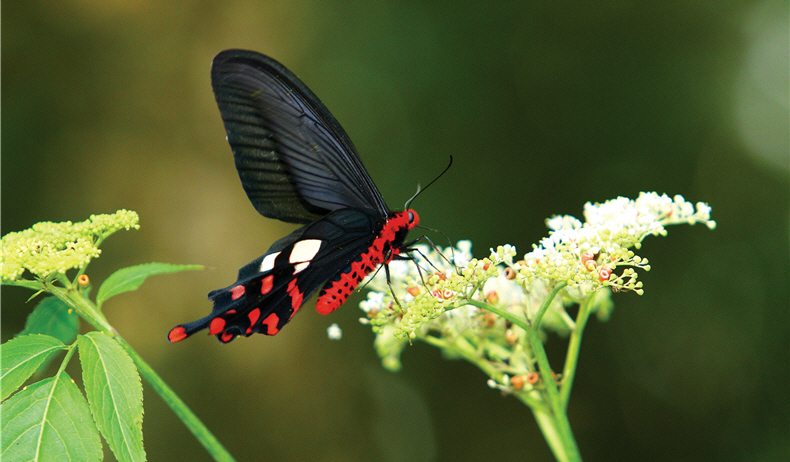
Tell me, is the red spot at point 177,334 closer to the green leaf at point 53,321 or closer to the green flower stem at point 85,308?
the green flower stem at point 85,308

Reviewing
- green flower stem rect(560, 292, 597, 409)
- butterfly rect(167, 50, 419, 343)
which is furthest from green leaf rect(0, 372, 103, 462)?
green flower stem rect(560, 292, 597, 409)

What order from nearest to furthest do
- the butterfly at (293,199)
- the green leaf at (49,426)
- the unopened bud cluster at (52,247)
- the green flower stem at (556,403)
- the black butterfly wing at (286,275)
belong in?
1. the green leaf at (49,426)
2. the unopened bud cluster at (52,247)
3. the green flower stem at (556,403)
4. the black butterfly wing at (286,275)
5. the butterfly at (293,199)

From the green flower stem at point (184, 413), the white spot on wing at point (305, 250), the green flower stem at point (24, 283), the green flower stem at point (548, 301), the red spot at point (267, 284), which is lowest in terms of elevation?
the green flower stem at point (548, 301)

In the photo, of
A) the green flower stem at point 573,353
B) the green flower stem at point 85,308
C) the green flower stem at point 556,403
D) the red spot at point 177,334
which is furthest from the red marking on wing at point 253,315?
the green flower stem at point 573,353

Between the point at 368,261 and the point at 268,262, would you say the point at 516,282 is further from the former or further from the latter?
the point at 268,262

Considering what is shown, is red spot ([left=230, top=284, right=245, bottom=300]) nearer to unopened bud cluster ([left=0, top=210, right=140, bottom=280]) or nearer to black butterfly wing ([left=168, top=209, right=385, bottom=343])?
black butterfly wing ([left=168, top=209, right=385, bottom=343])

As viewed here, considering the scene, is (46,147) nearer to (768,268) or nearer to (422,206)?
(422,206)

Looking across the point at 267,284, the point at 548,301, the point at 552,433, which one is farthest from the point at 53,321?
the point at 552,433
